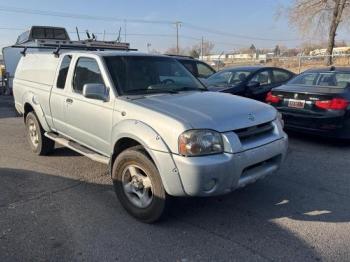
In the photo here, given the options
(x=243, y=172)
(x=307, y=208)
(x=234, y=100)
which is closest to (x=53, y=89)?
(x=234, y=100)

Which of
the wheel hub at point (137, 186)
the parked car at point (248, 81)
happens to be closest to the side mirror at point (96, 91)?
the wheel hub at point (137, 186)

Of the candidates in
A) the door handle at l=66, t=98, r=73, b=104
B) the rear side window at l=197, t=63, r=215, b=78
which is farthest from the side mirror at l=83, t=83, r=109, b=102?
the rear side window at l=197, t=63, r=215, b=78

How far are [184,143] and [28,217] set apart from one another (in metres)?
2.01

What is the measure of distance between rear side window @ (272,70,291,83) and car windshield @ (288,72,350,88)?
226 cm

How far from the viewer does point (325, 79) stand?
763 cm

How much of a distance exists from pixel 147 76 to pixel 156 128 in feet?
4.46

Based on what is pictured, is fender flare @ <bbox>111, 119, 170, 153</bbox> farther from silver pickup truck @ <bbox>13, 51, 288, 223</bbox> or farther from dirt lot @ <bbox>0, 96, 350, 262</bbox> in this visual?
dirt lot @ <bbox>0, 96, 350, 262</bbox>

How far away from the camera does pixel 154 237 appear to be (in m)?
3.86

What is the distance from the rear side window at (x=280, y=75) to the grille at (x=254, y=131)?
21.1ft

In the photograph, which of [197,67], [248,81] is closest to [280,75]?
[248,81]

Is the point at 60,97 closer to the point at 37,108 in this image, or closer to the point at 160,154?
the point at 37,108

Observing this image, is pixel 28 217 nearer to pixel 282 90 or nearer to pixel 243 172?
pixel 243 172

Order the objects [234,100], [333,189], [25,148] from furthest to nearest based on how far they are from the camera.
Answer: [25,148] < [333,189] < [234,100]

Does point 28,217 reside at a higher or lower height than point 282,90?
lower
